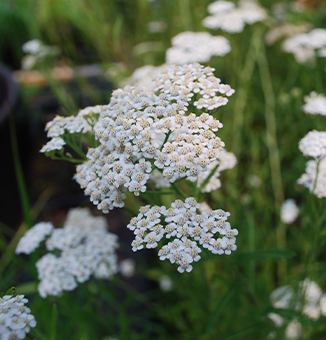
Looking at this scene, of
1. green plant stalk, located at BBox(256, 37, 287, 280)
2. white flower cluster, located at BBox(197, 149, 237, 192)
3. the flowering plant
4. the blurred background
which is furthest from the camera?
green plant stalk, located at BBox(256, 37, 287, 280)

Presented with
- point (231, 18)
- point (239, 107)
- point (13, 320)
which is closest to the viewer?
point (13, 320)

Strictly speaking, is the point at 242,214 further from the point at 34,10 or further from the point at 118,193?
the point at 34,10

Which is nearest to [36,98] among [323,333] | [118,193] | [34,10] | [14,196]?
[34,10]

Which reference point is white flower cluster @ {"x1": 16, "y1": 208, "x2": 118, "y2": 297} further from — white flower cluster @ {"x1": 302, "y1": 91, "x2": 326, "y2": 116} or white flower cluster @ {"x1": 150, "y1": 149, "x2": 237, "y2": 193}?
white flower cluster @ {"x1": 302, "y1": 91, "x2": 326, "y2": 116}

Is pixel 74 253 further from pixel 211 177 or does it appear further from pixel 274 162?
pixel 274 162

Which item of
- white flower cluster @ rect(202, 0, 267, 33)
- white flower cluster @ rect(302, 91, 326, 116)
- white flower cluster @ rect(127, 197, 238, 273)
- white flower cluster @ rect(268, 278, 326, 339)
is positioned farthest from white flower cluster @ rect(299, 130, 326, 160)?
white flower cluster @ rect(202, 0, 267, 33)

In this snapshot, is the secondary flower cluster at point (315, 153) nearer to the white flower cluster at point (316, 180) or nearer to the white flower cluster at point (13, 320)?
the white flower cluster at point (316, 180)

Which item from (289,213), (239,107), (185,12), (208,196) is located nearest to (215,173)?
(289,213)
